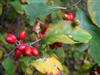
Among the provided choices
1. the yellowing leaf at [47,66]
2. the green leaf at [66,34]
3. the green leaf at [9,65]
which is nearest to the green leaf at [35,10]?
the green leaf at [66,34]

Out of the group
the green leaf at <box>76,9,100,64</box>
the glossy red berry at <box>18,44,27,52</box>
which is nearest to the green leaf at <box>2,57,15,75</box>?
the glossy red berry at <box>18,44,27,52</box>

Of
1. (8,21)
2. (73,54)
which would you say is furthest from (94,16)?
(73,54)

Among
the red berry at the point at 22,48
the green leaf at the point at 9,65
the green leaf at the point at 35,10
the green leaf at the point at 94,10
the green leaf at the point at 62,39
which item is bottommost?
the green leaf at the point at 9,65

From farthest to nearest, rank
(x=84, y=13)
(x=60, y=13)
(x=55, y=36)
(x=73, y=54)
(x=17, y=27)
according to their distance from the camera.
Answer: (x=73, y=54) → (x=17, y=27) → (x=60, y=13) → (x=84, y=13) → (x=55, y=36)

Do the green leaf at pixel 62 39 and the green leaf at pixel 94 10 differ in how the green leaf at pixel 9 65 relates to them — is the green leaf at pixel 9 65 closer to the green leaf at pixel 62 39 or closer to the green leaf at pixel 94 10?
the green leaf at pixel 62 39

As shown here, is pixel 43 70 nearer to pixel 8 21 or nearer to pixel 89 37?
pixel 89 37

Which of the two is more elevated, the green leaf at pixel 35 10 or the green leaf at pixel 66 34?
the green leaf at pixel 35 10

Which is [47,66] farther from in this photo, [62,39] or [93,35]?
[93,35]
